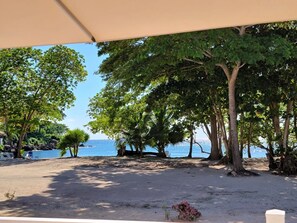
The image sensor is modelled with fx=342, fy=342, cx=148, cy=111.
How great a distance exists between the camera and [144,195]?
23.0ft

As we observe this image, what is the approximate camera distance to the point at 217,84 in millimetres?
11867

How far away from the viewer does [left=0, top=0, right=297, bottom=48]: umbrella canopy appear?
75.9 inches

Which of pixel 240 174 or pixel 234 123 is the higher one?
pixel 234 123

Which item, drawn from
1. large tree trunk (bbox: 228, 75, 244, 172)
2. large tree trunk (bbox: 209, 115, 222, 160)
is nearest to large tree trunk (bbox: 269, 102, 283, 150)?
large tree trunk (bbox: 228, 75, 244, 172)

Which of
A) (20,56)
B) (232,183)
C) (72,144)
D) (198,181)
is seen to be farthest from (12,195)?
(20,56)

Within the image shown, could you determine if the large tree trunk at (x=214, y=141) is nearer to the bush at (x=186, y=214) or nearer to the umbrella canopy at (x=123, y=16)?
the bush at (x=186, y=214)

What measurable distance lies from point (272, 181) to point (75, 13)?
7.86m

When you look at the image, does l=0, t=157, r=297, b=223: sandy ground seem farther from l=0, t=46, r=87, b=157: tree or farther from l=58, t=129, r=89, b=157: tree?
l=0, t=46, r=87, b=157: tree

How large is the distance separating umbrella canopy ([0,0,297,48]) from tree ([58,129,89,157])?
52.2 feet

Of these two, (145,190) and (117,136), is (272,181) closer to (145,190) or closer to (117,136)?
(145,190)

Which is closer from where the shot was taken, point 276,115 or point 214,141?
point 276,115

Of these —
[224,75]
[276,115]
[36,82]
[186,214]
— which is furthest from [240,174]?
[36,82]

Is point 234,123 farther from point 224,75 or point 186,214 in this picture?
point 186,214

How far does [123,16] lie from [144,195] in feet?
17.9
